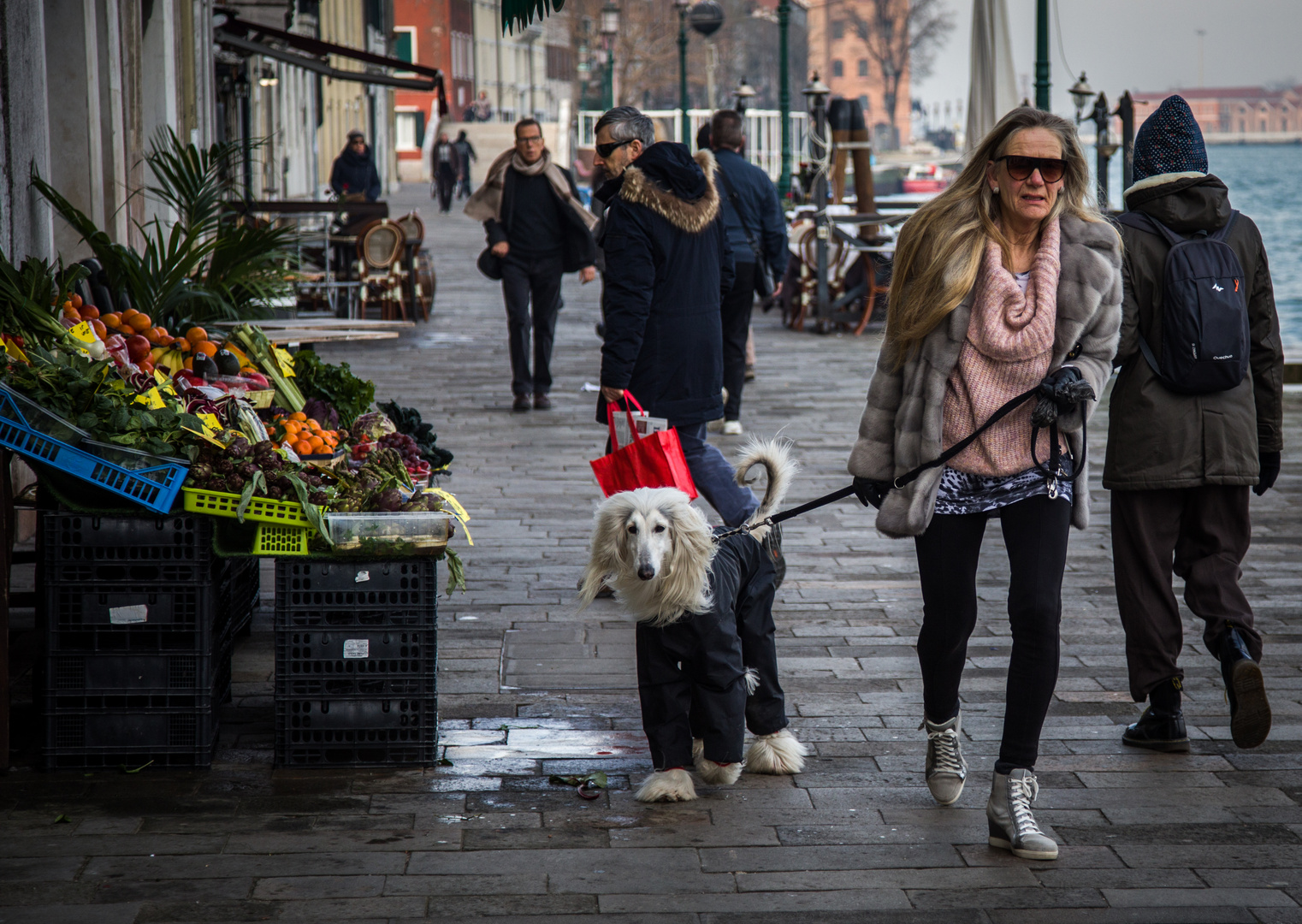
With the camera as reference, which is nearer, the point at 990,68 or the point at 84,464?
the point at 84,464

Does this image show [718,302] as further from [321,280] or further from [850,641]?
[321,280]

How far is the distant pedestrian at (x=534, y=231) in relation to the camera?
35.4 ft

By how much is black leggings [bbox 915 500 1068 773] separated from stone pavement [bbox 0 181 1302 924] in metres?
0.33

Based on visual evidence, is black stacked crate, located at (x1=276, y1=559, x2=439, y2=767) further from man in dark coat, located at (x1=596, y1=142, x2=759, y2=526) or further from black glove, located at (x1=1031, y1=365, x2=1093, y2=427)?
man in dark coat, located at (x1=596, y1=142, x2=759, y2=526)

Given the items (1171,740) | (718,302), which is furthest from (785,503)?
(1171,740)

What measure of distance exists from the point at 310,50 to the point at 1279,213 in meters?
83.4

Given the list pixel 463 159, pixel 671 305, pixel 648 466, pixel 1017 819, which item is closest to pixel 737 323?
pixel 671 305

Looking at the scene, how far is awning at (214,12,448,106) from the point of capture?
51.3 ft

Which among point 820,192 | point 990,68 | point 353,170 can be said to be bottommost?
point 820,192

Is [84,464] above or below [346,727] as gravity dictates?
above

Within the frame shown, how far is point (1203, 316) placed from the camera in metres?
4.36

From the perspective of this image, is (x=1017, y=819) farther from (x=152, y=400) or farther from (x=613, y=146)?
(x=613, y=146)

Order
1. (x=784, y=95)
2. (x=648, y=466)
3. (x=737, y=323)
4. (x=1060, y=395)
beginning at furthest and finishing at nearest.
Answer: (x=784, y=95) → (x=737, y=323) → (x=648, y=466) → (x=1060, y=395)

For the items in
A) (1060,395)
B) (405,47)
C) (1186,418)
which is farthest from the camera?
(405,47)
